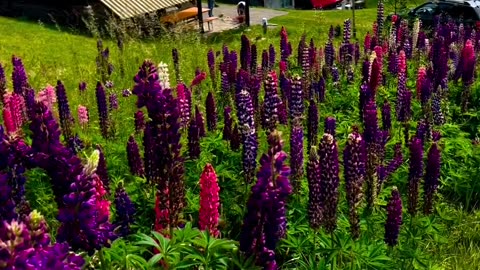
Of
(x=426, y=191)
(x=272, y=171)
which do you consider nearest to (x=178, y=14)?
(x=426, y=191)

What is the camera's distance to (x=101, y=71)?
9.36m

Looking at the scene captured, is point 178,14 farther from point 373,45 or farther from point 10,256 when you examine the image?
point 10,256

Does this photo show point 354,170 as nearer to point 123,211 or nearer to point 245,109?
point 245,109

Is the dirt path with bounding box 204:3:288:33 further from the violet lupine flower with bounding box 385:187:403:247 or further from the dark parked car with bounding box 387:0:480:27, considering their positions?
the violet lupine flower with bounding box 385:187:403:247

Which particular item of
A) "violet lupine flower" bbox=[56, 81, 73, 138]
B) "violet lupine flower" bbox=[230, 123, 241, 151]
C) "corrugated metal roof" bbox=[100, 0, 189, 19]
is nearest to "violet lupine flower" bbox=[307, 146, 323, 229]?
"violet lupine flower" bbox=[230, 123, 241, 151]

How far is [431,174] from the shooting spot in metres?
4.39

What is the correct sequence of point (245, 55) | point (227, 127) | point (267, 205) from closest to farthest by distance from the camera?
point (267, 205), point (227, 127), point (245, 55)

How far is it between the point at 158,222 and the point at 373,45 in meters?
7.27

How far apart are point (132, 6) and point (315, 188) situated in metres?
20.7

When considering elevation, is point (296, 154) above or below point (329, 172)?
below

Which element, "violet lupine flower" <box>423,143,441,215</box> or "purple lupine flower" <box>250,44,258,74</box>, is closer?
"violet lupine flower" <box>423,143,441,215</box>

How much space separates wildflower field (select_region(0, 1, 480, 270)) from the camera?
8.13 ft

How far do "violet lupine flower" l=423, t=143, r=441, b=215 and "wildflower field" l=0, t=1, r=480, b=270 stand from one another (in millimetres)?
14

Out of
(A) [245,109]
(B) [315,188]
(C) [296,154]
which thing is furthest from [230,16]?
(B) [315,188]
